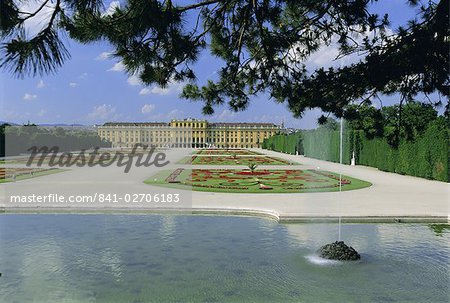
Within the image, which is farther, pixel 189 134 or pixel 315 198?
pixel 189 134

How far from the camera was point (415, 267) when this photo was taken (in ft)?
16.2

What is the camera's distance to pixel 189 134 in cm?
9800

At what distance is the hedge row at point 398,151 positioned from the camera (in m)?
13.9

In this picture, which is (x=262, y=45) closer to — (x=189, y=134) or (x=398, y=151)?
(x=398, y=151)

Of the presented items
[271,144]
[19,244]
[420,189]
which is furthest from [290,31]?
[271,144]

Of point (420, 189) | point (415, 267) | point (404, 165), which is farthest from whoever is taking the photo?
point (404, 165)

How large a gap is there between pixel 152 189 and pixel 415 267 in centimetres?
756

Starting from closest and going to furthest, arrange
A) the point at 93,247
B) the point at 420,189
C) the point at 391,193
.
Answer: the point at 93,247 < the point at 391,193 < the point at 420,189

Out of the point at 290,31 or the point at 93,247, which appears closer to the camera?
the point at 290,31

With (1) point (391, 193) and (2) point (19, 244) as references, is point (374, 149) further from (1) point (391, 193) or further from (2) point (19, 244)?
(2) point (19, 244)

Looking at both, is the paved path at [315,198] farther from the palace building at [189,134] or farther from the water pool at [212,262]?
the palace building at [189,134]

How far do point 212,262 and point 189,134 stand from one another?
306 ft

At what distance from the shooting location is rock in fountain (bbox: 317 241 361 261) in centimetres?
519

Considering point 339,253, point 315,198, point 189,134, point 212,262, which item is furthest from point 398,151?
point 189,134
